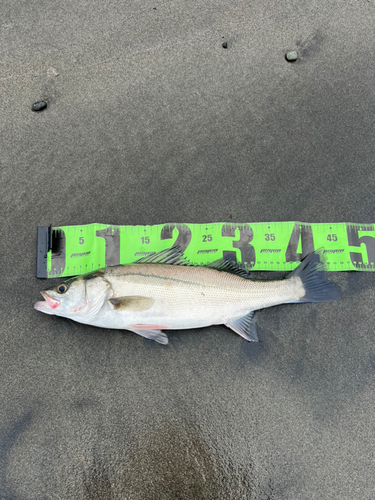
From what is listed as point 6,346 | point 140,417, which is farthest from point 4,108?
point 140,417

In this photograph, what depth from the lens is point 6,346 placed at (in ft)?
8.50

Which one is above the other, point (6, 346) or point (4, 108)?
point (4, 108)

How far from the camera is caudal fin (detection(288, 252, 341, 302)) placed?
8.26 feet

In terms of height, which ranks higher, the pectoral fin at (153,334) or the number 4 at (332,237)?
the number 4 at (332,237)

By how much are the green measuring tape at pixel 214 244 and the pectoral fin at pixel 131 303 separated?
439mm

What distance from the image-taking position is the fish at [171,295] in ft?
7.82

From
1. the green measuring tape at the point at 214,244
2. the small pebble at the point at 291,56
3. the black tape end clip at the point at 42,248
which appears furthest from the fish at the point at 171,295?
the small pebble at the point at 291,56

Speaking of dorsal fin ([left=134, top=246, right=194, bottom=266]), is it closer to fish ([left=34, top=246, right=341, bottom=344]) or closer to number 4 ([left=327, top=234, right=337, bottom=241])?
fish ([left=34, top=246, right=341, bottom=344])

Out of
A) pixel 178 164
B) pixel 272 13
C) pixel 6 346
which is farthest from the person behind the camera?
pixel 272 13

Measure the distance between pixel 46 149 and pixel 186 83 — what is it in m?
1.51

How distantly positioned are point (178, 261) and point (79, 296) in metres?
0.84

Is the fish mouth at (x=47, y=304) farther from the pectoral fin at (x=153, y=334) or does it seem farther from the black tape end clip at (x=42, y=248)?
the pectoral fin at (x=153, y=334)

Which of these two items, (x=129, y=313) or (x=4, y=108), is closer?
(x=129, y=313)

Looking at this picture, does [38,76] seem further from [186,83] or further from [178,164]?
[178,164]
